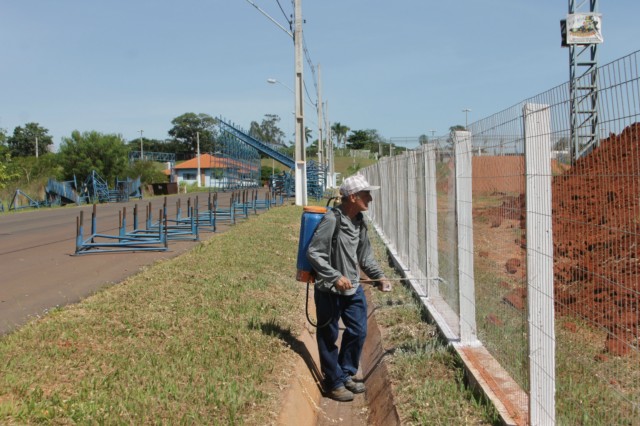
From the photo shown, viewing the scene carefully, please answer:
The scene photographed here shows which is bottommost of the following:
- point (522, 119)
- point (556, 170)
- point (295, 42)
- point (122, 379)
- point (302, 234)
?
point (122, 379)

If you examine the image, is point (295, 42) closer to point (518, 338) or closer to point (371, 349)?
point (371, 349)

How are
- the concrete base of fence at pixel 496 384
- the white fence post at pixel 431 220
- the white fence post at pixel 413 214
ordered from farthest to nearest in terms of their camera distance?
the white fence post at pixel 413 214 → the white fence post at pixel 431 220 → the concrete base of fence at pixel 496 384

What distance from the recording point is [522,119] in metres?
3.96

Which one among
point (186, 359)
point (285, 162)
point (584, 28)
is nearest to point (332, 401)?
point (186, 359)

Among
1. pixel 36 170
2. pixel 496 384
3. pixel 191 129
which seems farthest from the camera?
pixel 191 129

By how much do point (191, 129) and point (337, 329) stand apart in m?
124

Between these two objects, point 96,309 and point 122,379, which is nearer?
point 122,379

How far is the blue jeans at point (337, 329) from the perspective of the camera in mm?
5809

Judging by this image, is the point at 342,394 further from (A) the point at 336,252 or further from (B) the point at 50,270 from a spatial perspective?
(B) the point at 50,270

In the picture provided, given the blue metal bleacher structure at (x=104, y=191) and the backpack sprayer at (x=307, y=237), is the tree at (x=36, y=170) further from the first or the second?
the backpack sprayer at (x=307, y=237)

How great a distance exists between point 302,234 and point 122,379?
1986mm

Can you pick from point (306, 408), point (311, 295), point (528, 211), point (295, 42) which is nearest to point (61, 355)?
point (306, 408)

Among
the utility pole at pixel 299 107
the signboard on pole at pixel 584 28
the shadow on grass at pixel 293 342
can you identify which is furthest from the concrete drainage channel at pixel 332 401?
the utility pole at pixel 299 107

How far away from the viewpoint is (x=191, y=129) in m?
127
